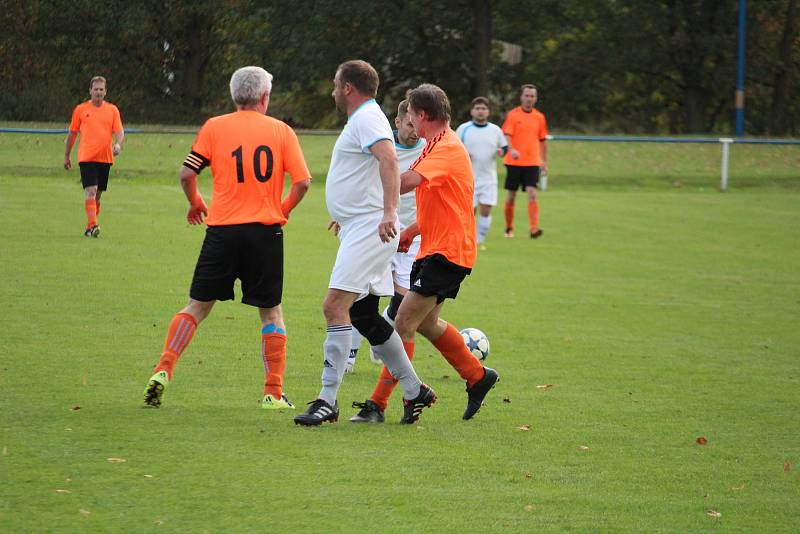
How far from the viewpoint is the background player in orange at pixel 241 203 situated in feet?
22.6

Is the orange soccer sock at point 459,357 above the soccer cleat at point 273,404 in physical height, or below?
above

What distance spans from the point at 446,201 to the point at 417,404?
3.85 feet

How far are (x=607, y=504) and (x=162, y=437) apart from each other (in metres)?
2.33

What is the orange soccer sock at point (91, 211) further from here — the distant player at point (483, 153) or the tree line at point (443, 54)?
the tree line at point (443, 54)

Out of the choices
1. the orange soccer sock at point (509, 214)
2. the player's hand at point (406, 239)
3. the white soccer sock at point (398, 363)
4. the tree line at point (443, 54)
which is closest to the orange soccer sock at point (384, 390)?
the white soccer sock at point (398, 363)

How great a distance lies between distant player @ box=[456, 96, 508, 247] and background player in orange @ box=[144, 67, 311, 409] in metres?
10.1

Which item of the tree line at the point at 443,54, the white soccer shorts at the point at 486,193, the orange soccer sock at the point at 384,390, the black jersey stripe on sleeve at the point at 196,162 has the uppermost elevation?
the tree line at the point at 443,54

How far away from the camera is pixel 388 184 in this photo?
6.43m

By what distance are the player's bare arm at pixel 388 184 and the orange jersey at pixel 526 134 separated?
12402 millimetres

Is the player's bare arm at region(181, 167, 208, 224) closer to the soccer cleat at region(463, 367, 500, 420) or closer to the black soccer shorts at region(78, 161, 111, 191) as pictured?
the soccer cleat at region(463, 367, 500, 420)

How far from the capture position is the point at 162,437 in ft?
20.6

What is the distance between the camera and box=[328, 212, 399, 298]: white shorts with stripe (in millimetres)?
6586

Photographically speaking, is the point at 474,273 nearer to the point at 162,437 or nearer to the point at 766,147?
the point at 162,437

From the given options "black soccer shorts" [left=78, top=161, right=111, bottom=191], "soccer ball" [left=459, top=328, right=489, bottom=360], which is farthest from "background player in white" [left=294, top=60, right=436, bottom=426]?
"black soccer shorts" [left=78, top=161, right=111, bottom=191]
